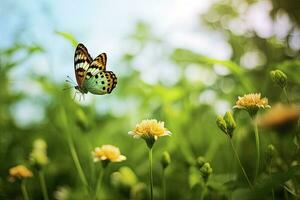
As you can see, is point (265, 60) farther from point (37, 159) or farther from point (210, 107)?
point (37, 159)

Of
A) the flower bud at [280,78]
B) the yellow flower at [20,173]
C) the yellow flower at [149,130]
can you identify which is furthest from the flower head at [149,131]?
the yellow flower at [20,173]

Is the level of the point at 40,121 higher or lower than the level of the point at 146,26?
lower

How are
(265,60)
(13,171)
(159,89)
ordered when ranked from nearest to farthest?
(13,171) < (159,89) < (265,60)

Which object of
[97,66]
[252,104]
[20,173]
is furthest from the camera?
[20,173]

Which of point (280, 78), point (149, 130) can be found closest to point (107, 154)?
point (149, 130)

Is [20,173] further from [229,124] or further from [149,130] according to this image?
[229,124]

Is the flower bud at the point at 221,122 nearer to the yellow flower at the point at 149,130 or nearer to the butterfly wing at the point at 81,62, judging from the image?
the yellow flower at the point at 149,130

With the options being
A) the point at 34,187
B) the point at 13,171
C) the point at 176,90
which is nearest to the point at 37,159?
the point at 13,171
